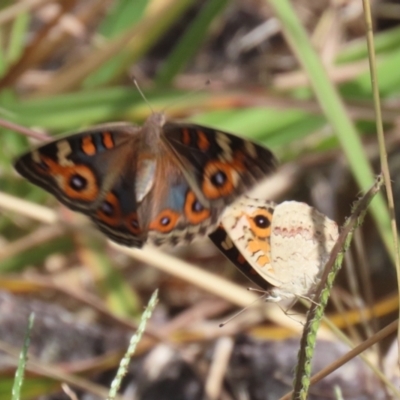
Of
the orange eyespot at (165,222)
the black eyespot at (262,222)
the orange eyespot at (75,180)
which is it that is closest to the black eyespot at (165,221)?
the orange eyespot at (165,222)

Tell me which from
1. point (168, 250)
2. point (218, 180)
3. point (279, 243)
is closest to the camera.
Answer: point (279, 243)

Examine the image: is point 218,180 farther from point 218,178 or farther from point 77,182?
point 77,182

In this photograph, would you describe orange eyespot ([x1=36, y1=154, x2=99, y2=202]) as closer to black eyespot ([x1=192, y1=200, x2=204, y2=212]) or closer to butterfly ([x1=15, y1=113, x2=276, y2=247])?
butterfly ([x1=15, y1=113, x2=276, y2=247])

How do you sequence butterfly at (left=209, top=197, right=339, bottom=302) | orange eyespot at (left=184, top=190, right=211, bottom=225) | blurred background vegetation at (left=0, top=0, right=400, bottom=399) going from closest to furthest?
butterfly at (left=209, top=197, right=339, bottom=302) < orange eyespot at (left=184, top=190, right=211, bottom=225) < blurred background vegetation at (left=0, top=0, right=400, bottom=399)

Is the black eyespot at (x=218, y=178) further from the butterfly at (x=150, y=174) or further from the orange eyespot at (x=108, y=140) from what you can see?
the orange eyespot at (x=108, y=140)

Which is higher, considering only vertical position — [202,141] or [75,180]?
[202,141]

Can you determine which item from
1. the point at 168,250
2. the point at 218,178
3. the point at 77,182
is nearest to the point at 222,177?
the point at 218,178

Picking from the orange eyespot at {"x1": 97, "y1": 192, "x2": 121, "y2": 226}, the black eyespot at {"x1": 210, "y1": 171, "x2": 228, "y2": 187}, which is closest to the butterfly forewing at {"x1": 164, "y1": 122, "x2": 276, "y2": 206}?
the black eyespot at {"x1": 210, "y1": 171, "x2": 228, "y2": 187}
